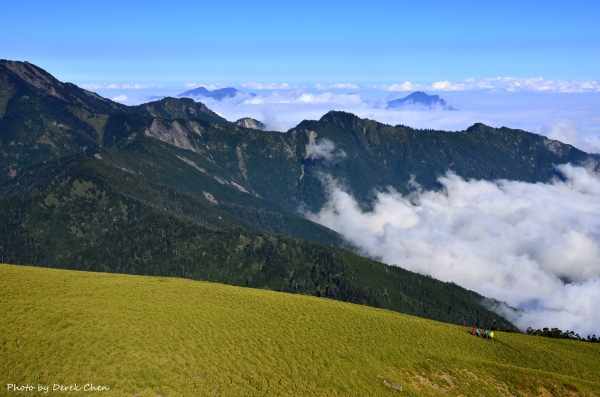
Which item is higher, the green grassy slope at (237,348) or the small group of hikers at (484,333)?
the small group of hikers at (484,333)

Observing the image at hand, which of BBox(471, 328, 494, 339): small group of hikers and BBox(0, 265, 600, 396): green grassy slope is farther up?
BBox(471, 328, 494, 339): small group of hikers

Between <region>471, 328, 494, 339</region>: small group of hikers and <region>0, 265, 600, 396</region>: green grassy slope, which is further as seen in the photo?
<region>471, 328, 494, 339</region>: small group of hikers

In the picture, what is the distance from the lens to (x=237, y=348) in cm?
9050

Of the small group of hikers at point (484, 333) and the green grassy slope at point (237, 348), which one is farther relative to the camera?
the small group of hikers at point (484, 333)

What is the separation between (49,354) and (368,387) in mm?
56458

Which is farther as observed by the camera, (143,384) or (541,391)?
(541,391)

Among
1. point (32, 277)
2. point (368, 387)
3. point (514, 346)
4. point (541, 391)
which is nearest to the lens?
→ point (368, 387)

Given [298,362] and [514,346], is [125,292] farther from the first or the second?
[514,346]

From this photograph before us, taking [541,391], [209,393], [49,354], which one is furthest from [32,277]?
[541,391]

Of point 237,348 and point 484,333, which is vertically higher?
point 484,333

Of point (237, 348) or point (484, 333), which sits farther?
point (484, 333)

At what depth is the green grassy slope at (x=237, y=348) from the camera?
75.5 metres

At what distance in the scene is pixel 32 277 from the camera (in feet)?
359

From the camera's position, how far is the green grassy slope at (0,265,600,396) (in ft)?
248
